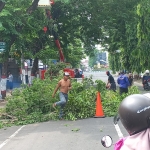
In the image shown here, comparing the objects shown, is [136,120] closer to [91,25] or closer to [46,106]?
[46,106]

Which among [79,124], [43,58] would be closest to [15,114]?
[79,124]

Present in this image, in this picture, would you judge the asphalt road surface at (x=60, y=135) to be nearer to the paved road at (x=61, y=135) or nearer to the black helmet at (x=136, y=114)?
the paved road at (x=61, y=135)

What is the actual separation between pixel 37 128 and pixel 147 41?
21454 millimetres

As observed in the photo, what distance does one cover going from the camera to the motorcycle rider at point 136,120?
2.10 metres

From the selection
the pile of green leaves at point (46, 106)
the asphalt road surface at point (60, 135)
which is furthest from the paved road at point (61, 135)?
the pile of green leaves at point (46, 106)

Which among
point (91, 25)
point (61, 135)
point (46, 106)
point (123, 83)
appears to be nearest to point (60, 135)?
point (61, 135)

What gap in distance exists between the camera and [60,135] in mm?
9031

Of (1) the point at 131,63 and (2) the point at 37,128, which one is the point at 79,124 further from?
(1) the point at 131,63

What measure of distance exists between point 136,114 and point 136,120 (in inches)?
1.6

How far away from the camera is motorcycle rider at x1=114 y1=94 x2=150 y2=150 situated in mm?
2102

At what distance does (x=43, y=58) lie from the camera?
93.8 feet

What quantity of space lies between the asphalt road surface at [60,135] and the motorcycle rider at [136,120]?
5066mm

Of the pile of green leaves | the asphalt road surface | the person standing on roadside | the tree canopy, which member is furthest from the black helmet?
the tree canopy

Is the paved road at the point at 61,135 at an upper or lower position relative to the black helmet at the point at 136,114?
lower
